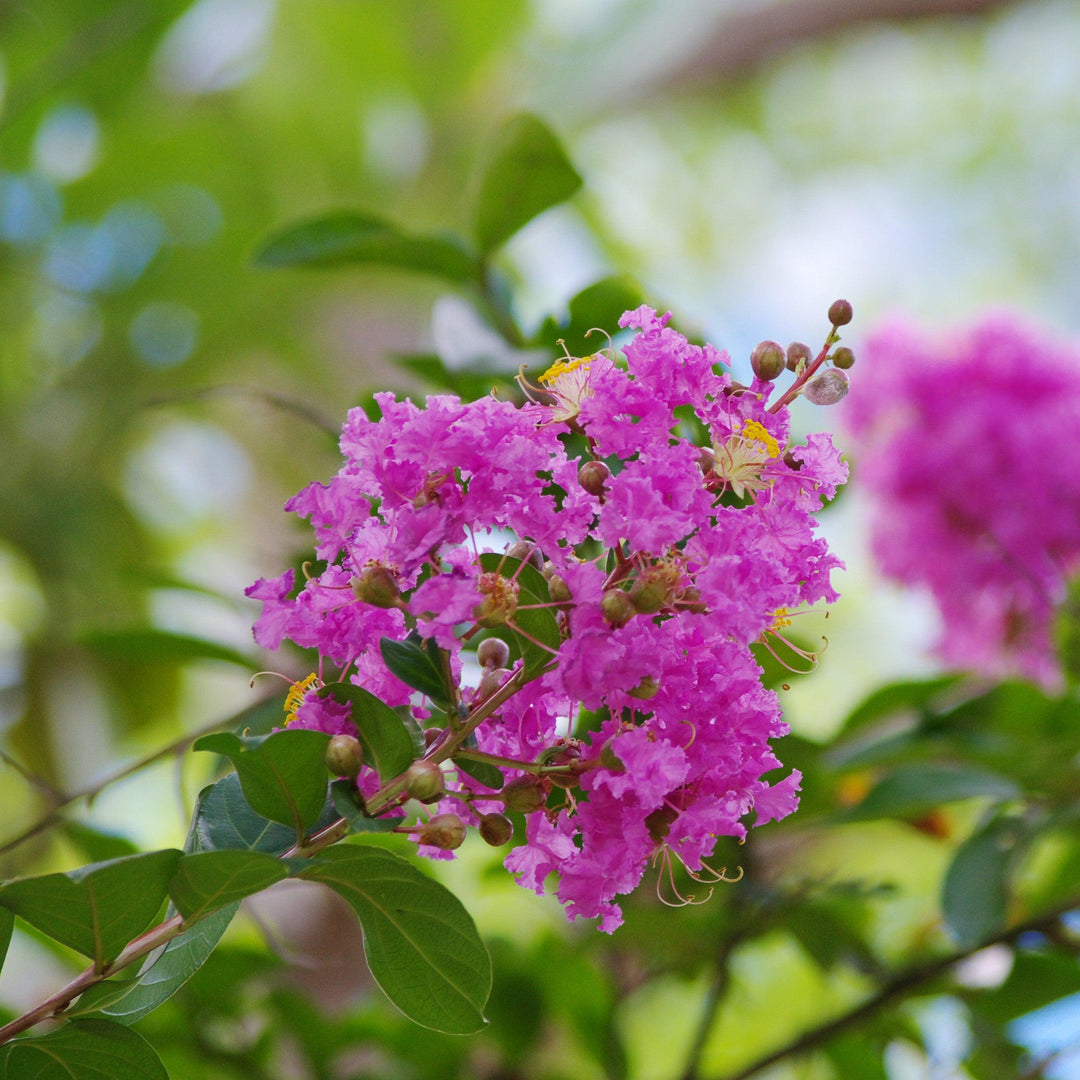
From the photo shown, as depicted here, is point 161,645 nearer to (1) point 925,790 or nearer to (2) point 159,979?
(2) point 159,979

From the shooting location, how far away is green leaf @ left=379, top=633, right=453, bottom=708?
0.49 meters

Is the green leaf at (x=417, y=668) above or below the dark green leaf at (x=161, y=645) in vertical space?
above

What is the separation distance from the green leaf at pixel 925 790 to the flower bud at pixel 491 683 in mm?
513

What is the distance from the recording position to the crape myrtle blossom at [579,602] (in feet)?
1.59

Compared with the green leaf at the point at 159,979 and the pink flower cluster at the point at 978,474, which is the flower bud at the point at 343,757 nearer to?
the green leaf at the point at 159,979

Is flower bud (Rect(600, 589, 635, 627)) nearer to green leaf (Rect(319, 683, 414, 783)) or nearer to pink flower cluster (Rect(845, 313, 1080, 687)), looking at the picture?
green leaf (Rect(319, 683, 414, 783))

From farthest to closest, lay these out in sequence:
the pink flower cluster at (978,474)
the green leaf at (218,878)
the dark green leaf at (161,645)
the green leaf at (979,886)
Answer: the pink flower cluster at (978,474) → the dark green leaf at (161,645) → the green leaf at (979,886) → the green leaf at (218,878)

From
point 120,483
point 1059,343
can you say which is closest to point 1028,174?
point 1059,343

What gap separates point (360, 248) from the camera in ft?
3.08

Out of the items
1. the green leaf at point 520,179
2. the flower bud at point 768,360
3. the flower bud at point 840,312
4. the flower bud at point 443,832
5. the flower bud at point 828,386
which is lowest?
the flower bud at point 443,832

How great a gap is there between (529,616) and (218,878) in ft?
0.55

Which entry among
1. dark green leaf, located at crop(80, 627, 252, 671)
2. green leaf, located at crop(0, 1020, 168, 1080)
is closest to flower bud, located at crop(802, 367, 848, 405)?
green leaf, located at crop(0, 1020, 168, 1080)

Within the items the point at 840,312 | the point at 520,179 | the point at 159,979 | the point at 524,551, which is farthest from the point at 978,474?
the point at 159,979

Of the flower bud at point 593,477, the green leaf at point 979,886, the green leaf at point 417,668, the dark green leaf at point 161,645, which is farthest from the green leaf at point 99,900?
the green leaf at point 979,886
